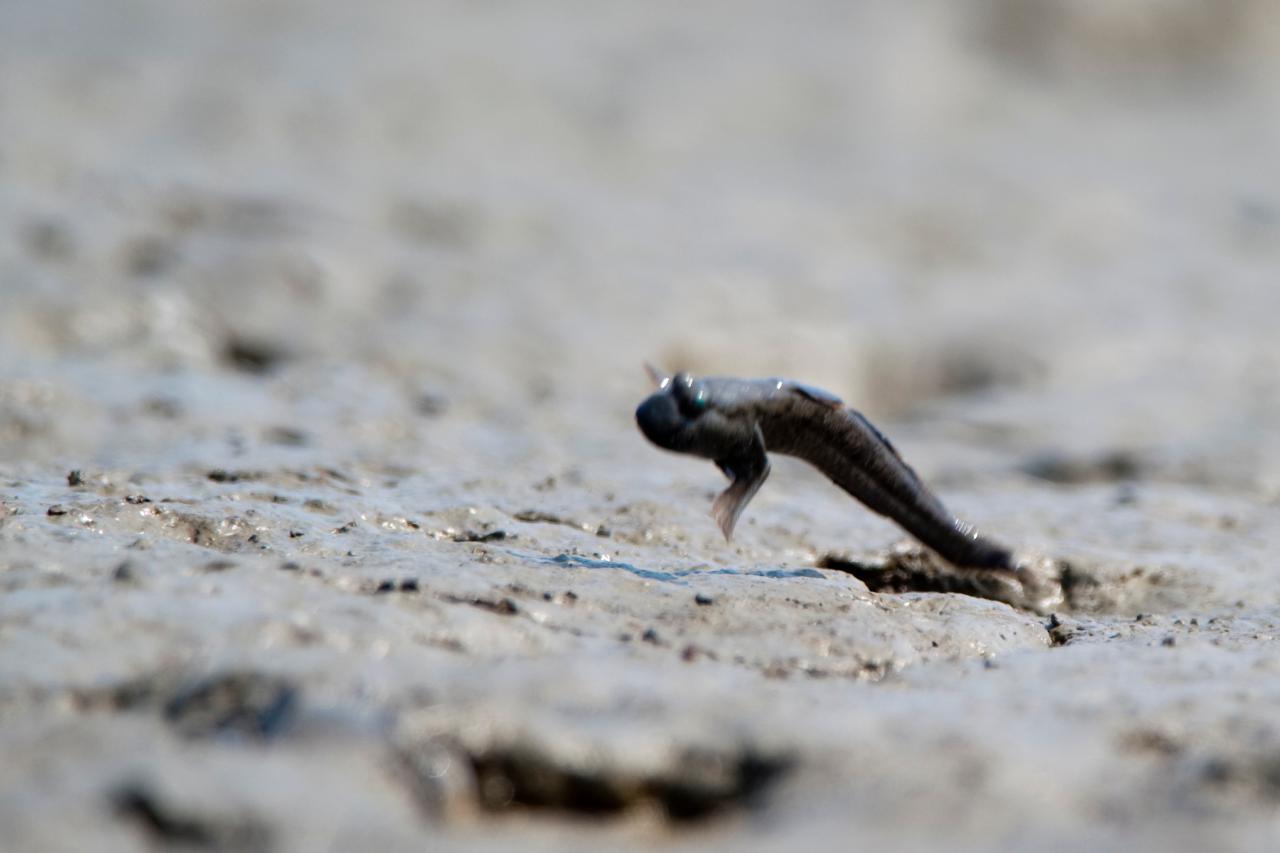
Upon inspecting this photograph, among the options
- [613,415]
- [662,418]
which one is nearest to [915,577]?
[662,418]

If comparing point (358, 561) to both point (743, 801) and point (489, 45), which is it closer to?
point (743, 801)

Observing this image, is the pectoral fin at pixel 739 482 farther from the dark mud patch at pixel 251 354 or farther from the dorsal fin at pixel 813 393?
the dark mud patch at pixel 251 354

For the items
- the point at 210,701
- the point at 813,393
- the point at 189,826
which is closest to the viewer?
the point at 189,826

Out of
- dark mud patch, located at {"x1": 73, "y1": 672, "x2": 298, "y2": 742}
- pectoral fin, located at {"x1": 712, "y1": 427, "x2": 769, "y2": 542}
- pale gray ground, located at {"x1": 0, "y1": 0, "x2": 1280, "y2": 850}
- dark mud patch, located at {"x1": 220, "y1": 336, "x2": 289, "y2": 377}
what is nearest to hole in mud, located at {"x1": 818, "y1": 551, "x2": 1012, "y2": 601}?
pale gray ground, located at {"x1": 0, "y1": 0, "x2": 1280, "y2": 850}

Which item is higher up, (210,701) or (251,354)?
(251,354)

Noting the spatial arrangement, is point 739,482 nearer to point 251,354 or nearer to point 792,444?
point 792,444

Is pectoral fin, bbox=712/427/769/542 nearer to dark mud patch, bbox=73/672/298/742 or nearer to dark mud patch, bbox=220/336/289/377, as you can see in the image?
dark mud patch, bbox=73/672/298/742

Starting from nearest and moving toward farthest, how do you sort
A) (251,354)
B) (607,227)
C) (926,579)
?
(926,579) → (251,354) → (607,227)
